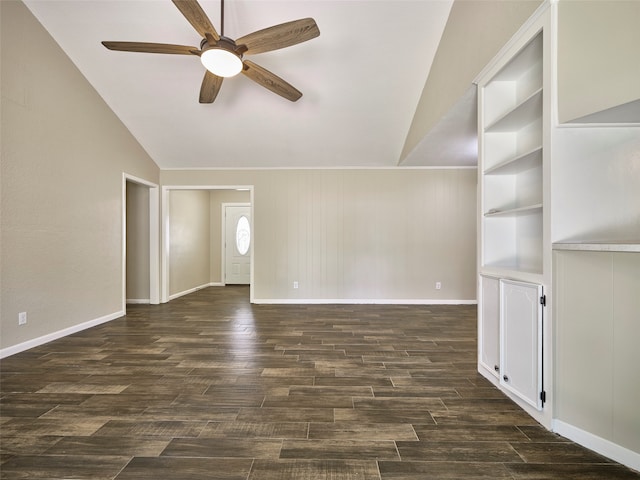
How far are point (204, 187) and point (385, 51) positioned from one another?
369 centimetres

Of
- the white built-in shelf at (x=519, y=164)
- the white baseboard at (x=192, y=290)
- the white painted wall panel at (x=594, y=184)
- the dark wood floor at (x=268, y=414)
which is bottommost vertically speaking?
the white baseboard at (x=192, y=290)

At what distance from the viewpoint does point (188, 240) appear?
6.61 m

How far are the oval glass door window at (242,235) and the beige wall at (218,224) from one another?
17.8 inches

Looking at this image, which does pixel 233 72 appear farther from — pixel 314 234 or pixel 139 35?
pixel 314 234

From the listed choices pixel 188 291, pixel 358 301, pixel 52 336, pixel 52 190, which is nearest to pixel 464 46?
pixel 358 301

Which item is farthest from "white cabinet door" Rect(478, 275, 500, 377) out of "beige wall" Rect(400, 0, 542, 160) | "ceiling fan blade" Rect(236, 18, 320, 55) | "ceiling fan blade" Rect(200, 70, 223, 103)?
"ceiling fan blade" Rect(200, 70, 223, 103)

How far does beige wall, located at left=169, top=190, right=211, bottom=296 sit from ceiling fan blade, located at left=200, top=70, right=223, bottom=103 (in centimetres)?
310

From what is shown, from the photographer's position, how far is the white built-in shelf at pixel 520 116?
194cm

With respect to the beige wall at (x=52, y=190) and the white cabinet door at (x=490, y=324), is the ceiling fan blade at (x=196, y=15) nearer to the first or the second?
the beige wall at (x=52, y=190)

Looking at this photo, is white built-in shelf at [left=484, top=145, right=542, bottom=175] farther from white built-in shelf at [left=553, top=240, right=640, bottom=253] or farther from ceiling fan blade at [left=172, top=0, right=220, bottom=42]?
ceiling fan blade at [left=172, top=0, right=220, bottom=42]

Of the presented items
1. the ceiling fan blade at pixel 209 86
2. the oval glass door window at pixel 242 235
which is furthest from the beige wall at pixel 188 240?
the ceiling fan blade at pixel 209 86

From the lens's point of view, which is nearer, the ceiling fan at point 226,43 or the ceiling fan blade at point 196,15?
the ceiling fan blade at point 196,15

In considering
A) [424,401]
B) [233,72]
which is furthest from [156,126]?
[424,401]

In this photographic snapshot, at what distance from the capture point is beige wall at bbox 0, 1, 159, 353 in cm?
285
